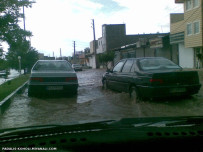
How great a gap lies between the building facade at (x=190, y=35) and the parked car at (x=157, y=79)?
53.0 ft

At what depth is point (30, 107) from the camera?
26.8 ft

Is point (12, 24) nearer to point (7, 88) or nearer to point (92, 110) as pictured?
point (7, 88)

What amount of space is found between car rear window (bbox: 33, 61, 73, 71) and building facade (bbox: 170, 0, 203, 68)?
617 inches

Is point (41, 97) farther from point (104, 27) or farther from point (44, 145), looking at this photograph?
point (104, 27)

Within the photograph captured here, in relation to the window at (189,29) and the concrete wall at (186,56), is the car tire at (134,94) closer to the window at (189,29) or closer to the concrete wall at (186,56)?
the window at (189,29)

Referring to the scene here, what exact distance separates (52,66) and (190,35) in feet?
62.5

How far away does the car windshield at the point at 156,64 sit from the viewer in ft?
27.2

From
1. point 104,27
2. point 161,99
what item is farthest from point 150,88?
point 104,27

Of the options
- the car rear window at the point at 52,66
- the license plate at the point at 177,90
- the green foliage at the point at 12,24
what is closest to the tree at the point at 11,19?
the green foliage at the point at 12,24

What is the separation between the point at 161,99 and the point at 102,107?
1.88 metres

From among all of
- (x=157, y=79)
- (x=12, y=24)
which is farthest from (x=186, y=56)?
(x=157, y=79)

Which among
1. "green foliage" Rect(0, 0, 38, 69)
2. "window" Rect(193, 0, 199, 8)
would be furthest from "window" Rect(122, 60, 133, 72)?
"window" Rect(193, 0, 199, 8)

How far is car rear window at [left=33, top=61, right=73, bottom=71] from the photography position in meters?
10.8

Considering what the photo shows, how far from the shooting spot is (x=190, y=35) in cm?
2641
